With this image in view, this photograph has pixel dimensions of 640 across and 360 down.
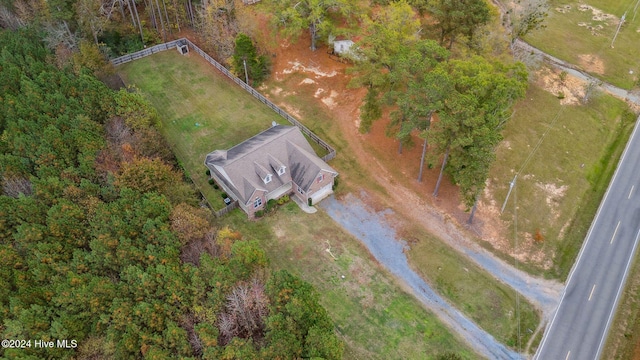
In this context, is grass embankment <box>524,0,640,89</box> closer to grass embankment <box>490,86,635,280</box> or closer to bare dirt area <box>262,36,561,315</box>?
grass embankment <box>490,86,635,280</box>

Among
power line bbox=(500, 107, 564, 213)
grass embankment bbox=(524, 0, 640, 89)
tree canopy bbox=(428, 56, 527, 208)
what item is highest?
tree canopy bbox=(428, 56, 527, 208)

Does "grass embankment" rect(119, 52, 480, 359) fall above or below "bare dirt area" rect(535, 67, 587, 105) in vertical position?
below

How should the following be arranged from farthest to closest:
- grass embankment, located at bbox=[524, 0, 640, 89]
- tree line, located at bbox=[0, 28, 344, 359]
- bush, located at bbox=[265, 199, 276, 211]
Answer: grass embankment, located at bbox=[524, 0, 640, 89] < bush, located at bbox=[265, 199, 276, 211] < tree line, located at bbox=[0, 28, 344, 359]

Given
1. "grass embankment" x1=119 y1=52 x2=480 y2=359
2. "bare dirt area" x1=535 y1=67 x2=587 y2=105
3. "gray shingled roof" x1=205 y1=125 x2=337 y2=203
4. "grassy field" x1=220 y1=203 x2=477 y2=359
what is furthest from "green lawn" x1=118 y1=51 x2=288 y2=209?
"bare dirt area" x1=535 y1=67 x2=587 y2=105

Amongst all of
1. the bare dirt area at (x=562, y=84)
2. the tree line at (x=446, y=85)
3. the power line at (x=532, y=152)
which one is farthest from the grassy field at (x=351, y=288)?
the bare dirt area at (x=562, y=84)

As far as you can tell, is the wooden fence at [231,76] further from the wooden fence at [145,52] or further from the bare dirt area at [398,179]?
the bare dirt area at [398,179]

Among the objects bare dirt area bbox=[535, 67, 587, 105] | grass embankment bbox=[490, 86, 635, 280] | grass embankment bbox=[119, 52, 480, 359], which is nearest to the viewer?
grass embankment bbox=[119, 52, 480, 359]
